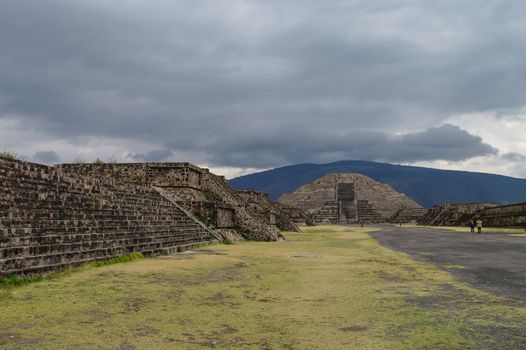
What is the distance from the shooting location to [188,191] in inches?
821

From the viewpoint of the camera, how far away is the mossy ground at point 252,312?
4.54m

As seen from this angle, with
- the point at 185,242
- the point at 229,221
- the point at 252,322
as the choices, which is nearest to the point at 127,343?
the point at 252,322

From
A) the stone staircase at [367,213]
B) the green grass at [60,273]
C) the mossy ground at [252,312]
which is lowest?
the mossy ground at [252,312]

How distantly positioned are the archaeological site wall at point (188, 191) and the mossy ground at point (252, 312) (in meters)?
10.6

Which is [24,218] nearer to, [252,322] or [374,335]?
[252,322]

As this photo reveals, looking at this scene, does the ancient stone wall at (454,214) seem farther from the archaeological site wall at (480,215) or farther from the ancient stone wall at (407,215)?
the ancient stone wall at (407,215)

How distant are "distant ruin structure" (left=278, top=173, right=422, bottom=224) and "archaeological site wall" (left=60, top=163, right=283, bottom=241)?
4085 centimetres

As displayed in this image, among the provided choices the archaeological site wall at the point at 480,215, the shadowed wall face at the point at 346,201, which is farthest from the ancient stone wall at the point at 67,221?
the shadowed wall face at the point at 346,201

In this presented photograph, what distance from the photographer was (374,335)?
4750 millimetres

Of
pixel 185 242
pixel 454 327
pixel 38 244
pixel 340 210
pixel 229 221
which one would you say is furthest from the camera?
pixel 340 210

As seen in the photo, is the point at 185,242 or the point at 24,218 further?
the point at 185,242

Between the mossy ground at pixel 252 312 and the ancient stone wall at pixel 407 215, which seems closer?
the mossy ground at pixel 252 312

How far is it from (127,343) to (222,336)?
3.08 ft

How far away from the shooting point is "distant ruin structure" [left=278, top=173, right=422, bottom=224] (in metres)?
65.2
